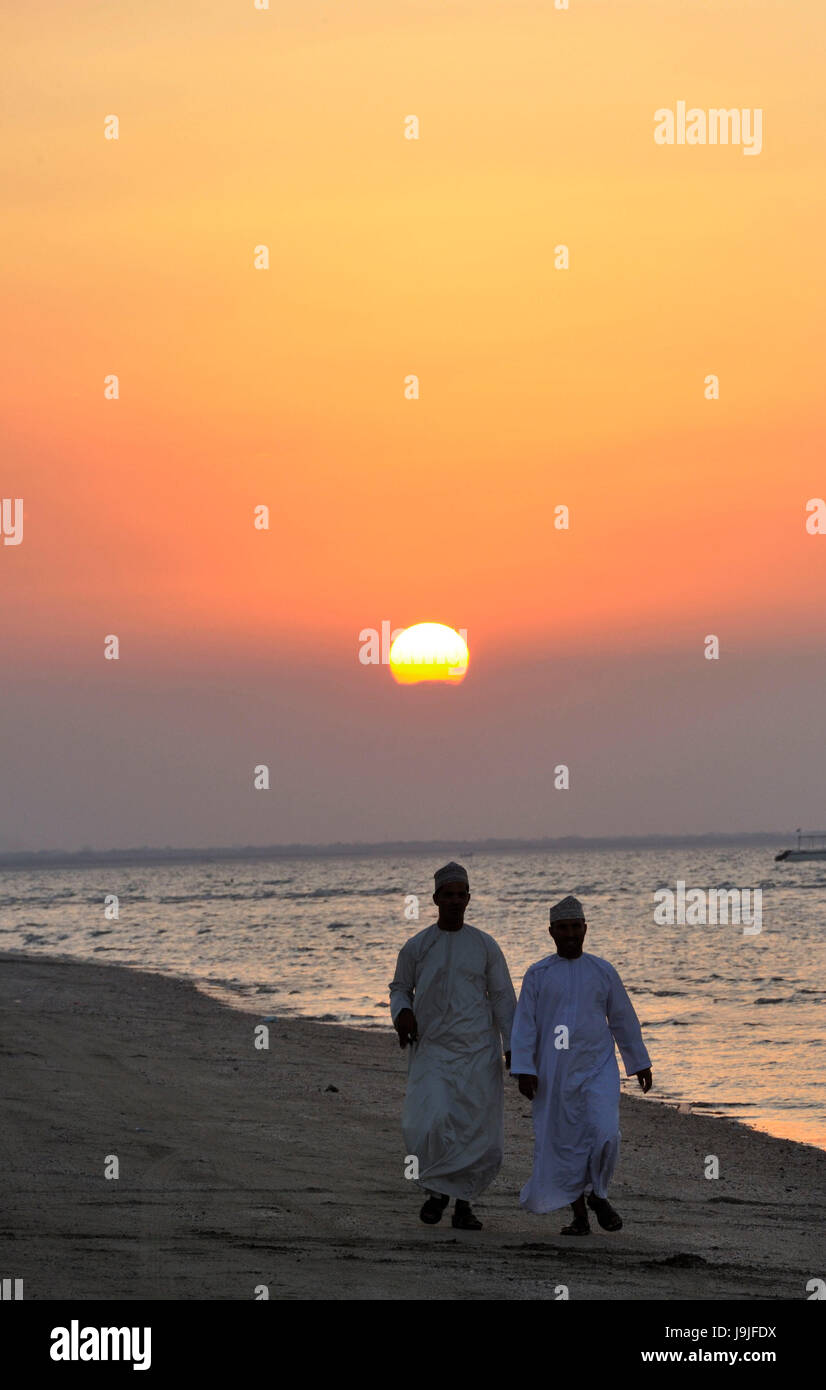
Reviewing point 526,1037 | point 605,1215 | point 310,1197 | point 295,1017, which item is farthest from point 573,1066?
point 295,1017

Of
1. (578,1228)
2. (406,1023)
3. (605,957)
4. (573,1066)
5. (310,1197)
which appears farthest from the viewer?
(605,957)

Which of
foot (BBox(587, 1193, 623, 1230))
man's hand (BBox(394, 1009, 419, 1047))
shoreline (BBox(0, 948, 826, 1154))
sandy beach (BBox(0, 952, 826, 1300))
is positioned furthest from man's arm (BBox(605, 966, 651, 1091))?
shoreline (BBox(0, 948, 826, 1154))

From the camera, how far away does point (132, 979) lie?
29.2 metres

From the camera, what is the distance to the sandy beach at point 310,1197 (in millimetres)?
6750

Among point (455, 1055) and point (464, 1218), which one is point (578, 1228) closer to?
point (464, 1218)

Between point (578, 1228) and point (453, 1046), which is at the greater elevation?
point (453, 1046)

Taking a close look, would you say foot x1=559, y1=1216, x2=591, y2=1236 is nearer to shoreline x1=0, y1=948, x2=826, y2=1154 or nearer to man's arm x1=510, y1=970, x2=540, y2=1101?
man's arm x1=510, y1=970, x2=540, y2=1101

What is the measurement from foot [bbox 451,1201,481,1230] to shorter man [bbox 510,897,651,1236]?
29cm

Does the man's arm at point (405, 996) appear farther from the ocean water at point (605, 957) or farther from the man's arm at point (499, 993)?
the ocean water at point (605, 957)

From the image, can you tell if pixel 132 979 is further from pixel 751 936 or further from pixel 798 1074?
pixel 751 936

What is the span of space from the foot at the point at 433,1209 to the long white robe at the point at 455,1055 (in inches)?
2.5

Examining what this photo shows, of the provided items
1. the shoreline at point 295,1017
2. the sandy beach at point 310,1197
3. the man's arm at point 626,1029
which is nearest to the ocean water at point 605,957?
the shoreline at point 295,1017

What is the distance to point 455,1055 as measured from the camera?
856 cm
